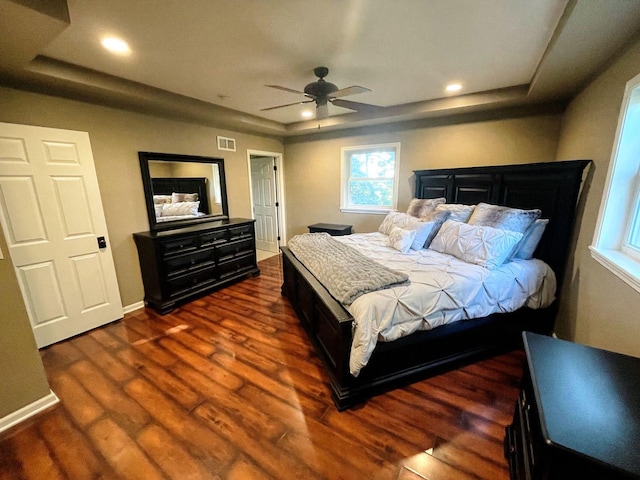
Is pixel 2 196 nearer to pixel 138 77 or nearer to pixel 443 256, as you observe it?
pixel 138 77

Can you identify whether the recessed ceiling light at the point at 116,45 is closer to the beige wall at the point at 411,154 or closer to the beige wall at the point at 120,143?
the beige wall at the point at 120,143

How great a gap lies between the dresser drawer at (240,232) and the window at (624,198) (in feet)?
12.6

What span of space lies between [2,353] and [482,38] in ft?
13.1

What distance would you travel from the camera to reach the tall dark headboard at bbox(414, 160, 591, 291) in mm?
2357

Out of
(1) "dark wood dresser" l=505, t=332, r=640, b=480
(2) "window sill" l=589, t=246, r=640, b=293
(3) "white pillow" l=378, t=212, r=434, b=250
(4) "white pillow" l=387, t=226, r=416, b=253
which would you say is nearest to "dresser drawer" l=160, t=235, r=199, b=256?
(4) "white pillow" l=387, t=226, r=416, b=253

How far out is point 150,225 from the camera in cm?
331

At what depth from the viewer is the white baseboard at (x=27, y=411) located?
65.1 inches

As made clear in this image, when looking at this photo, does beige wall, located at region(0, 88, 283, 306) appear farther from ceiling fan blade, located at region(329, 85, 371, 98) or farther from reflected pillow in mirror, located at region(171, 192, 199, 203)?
ceiling fan blade, located at region(329, 85, 371, 98)

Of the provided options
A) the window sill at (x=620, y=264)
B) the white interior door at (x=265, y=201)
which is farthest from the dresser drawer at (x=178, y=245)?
the window sill at (x=620, y=264)

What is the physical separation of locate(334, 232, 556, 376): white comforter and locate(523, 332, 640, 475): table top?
2.40 ft

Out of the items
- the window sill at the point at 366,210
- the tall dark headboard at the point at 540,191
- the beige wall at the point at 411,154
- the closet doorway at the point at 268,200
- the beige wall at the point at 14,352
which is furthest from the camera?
the closet doorway at the point at 268,200

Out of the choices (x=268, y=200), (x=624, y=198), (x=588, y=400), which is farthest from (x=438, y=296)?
(x=268, y=200)

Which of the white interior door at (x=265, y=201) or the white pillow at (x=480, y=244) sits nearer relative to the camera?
the white pillow at (x=480, y=244)

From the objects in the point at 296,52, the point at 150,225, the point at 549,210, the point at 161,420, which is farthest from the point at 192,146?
the point at 549,210
